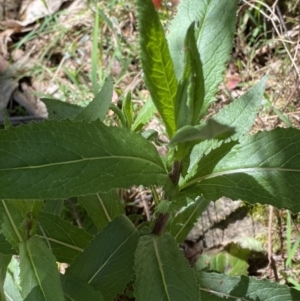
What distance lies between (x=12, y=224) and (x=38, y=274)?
18cm

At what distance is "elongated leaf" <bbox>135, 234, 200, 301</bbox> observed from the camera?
1251 millimetres

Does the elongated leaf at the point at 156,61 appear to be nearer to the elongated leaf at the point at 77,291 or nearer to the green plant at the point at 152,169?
the green plant at the point at 152,169

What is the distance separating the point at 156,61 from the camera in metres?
1.05

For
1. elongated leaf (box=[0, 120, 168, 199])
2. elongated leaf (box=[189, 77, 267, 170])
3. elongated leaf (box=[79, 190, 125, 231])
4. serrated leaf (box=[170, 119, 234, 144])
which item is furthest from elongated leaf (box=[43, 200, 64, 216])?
serrated leaf (box=[170, 119, 234, 144])

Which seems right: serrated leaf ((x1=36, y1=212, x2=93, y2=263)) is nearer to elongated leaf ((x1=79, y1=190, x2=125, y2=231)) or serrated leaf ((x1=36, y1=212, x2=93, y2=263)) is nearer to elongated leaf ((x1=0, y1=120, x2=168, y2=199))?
elongated leaf ((x1=79, y1=190, x2=125, y2=231))

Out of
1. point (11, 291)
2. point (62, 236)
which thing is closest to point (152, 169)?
point (62, 236)

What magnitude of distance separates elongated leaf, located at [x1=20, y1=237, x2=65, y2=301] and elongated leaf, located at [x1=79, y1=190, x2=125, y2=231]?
454 millimetres

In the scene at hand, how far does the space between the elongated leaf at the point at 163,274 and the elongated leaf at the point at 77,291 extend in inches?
7.6

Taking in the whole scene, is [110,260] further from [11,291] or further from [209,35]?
[209,35]

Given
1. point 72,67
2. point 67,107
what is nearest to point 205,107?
point 67,107

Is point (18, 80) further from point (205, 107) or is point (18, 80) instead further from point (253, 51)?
point (205, 107)

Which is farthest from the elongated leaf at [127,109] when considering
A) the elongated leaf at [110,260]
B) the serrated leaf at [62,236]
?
the serrated leaf at [62,236]

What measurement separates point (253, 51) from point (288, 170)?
1.67m

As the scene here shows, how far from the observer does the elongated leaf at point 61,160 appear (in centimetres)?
110
